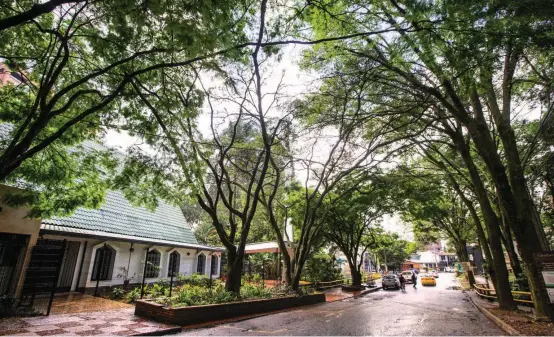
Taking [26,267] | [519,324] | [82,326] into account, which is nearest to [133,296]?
[26,267]

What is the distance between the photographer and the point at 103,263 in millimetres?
15055

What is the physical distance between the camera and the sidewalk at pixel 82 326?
682cm

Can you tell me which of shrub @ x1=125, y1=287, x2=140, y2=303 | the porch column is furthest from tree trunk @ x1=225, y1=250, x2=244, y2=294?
the porch column

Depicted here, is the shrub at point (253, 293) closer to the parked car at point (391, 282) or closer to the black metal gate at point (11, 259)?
the black metal gate at point (11, 259)

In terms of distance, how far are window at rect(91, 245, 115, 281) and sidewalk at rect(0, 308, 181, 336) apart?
632cm

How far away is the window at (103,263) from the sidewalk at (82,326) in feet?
20.7

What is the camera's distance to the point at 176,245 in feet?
59.1

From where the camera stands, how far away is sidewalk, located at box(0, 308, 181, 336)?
682 cm

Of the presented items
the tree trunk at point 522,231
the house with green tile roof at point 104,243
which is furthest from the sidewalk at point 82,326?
the tree trunk at point 522,231

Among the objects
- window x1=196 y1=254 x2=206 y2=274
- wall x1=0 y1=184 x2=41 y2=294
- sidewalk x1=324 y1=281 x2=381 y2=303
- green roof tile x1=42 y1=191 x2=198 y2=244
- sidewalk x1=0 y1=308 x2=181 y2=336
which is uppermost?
green roof tile x1=42 y1=191 x2=198 y2=244

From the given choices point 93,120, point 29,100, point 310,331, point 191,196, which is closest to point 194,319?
point 310,331

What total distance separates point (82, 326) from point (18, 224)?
5169 mm

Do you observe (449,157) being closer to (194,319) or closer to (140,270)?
(194,319)

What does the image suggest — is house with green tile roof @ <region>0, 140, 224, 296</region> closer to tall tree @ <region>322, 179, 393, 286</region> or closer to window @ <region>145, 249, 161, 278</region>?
window @ <region>145, 249, 161, 278</region>
